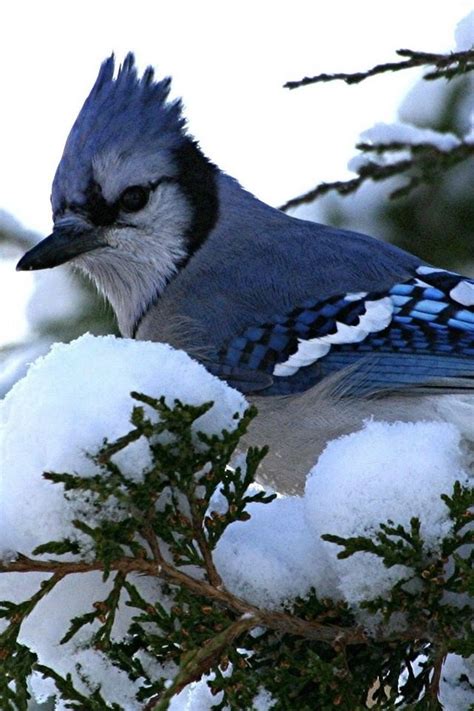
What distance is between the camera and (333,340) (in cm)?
240

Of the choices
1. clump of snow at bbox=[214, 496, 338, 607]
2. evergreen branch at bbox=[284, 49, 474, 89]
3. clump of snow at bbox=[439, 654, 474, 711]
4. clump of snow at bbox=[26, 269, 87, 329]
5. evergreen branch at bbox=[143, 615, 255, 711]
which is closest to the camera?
evergreen branch at bbox=[143, 615, 255, 711]

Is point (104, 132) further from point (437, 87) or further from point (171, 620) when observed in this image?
point (171, 620)

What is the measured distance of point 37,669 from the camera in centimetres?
154

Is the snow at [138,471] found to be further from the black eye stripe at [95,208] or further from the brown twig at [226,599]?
the black eye stripe at [95,208]

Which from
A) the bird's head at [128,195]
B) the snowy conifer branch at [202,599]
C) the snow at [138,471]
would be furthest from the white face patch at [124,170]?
the snowy conifer branch at [202,599]

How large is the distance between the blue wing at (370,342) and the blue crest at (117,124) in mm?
577

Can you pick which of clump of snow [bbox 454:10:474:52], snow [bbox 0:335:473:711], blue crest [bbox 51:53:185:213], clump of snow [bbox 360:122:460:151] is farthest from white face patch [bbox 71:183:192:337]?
snow [bbox 0:335:473:711]

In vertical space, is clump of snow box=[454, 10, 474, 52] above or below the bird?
above

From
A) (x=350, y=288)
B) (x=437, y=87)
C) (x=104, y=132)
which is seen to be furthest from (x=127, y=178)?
(x=437, y=87)

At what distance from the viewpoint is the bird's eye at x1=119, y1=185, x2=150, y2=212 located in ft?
9.12

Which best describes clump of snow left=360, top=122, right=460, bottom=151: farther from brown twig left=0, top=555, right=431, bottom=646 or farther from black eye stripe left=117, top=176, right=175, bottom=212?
brown twig left=0, top=555, right=431, bottom=646

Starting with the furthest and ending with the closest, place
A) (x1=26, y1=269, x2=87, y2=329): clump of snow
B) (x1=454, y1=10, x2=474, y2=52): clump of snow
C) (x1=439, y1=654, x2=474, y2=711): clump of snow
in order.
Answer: (x1=26, y1=269, x2=87, y2=329): clump of snow → (x1=454, y1=10, x2=474, y2=52): clump of snow → (x1=439, y1=654, x2=474, y2=711): clump of snow

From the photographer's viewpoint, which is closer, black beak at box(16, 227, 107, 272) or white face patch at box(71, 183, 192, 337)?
black beak at box(16, 227, 107, 272)

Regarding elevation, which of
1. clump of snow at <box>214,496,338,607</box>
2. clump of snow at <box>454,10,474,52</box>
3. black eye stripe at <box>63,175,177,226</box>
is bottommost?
clump of snow at <box>214,496,338,607</box>
